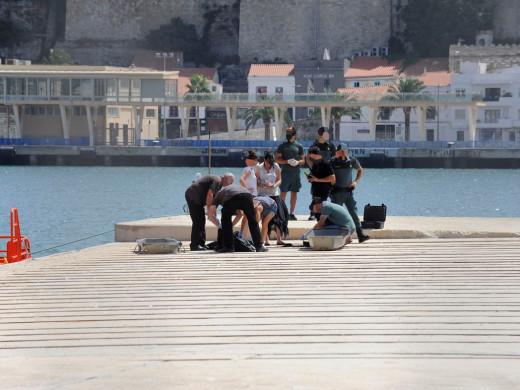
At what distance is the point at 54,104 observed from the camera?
82625mm

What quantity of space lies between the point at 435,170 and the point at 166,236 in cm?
5855

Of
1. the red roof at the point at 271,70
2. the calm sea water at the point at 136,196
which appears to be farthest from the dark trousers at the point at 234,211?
the red roof at the point at 271,70

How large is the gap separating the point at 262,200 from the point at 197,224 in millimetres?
830

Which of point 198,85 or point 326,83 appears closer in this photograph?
point 198,85

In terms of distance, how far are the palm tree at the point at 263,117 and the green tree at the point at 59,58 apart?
17.6 metres

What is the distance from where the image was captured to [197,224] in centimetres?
1667

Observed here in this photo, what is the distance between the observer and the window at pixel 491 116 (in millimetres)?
86312

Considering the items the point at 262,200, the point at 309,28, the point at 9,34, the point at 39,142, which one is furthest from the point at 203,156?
the point at 262,200

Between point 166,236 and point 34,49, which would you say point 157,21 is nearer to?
point 34,49

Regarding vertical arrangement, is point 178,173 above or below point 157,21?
below

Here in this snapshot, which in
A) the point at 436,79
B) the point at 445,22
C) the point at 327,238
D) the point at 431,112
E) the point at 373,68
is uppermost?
the point at 445,22

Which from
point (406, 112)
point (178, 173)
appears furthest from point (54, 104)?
point (406, 112)

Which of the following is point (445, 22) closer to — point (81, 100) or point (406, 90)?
point (406, 90)

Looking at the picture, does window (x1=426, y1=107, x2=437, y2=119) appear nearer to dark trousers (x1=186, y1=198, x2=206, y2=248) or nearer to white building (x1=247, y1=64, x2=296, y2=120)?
white building (x1=247, y1=64, x2=296, y2=120)
